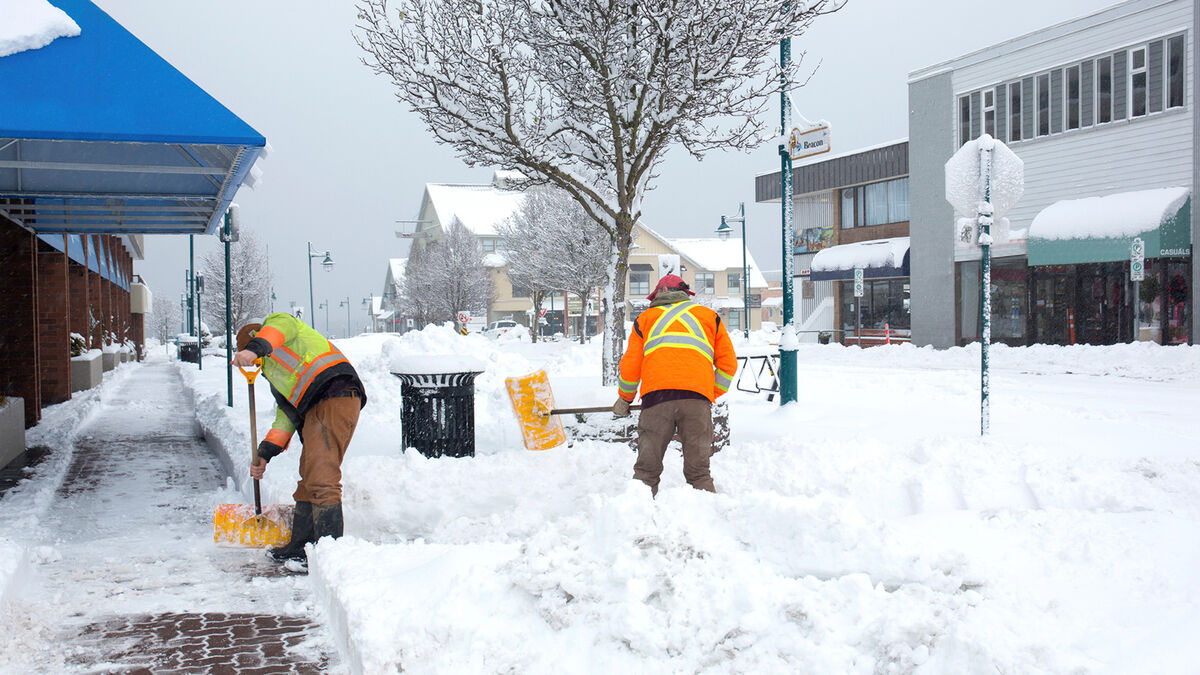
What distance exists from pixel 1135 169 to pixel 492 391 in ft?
58.0

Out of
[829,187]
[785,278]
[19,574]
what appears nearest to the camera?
[19,574]

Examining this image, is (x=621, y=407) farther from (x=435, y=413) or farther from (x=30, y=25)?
(x=30, y=25)

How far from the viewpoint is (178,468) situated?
9.26 metres

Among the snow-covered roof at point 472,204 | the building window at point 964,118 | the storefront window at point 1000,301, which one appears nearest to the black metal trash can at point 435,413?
the storefront window at point 1000,301

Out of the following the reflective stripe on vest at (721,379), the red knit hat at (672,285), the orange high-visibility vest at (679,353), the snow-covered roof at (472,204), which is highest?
the snow-covered roof at (472,204)

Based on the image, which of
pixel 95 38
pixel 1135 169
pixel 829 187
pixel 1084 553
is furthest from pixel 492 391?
pixel 829 187

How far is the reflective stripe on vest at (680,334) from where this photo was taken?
5.60 m

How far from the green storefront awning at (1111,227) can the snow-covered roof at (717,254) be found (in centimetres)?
4214

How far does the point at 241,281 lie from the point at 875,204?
34.9 metres

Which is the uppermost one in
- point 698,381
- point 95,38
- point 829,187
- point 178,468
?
point 829,187

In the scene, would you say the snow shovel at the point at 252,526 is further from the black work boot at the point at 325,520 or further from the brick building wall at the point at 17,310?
Answer: the brick building wall at the point at 17,310

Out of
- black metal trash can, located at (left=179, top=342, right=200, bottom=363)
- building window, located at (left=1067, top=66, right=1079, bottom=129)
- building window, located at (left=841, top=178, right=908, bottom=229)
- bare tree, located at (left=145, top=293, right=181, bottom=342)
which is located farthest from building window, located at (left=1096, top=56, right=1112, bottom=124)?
bare tree, located at (left=145, top=293, right=181, bottom=342)

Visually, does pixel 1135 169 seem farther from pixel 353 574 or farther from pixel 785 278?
pixel 353 574

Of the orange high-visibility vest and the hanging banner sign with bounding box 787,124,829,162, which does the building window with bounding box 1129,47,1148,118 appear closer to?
the hanging banner sign with bounding box 787,124,829,162
